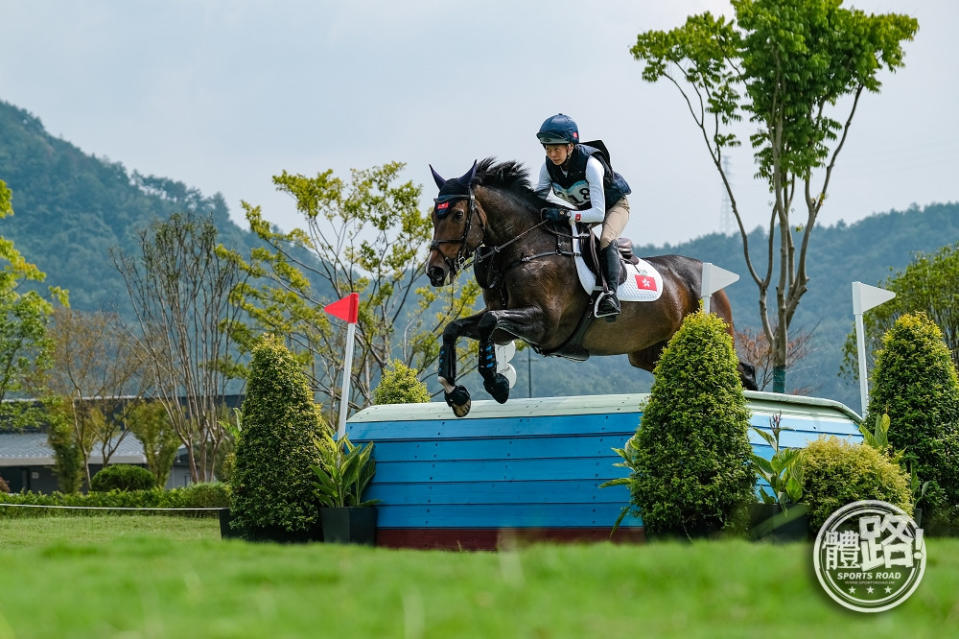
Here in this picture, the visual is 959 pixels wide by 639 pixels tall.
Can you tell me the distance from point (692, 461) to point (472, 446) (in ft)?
6.79

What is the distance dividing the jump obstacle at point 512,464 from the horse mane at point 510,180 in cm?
151

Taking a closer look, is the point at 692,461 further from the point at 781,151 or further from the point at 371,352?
the point at 371,352

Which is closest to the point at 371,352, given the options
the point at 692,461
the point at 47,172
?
the point at 692,461

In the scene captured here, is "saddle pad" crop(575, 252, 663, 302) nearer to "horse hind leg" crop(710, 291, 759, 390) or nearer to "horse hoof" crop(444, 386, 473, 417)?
"horse hind leg" crop(710, 291, 759, 390)

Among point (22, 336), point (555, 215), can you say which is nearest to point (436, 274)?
point (555, 215)

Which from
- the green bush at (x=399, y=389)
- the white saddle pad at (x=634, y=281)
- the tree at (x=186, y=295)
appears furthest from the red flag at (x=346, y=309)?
the tree at (x=186, y=295)

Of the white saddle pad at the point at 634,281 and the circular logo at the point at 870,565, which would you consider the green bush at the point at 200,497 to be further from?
the circular logo at the point at 870,565

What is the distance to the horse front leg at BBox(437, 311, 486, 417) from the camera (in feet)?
23.8

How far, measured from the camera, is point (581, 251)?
25.4 feet

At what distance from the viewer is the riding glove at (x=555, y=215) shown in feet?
25.5

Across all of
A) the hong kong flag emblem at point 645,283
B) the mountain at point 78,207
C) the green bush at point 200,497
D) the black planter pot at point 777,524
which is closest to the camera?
the black planter pot at point 777,524

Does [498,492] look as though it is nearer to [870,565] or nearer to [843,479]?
[843,479]

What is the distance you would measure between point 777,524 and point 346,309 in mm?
4305

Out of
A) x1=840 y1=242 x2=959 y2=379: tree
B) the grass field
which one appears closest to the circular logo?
the grass field
